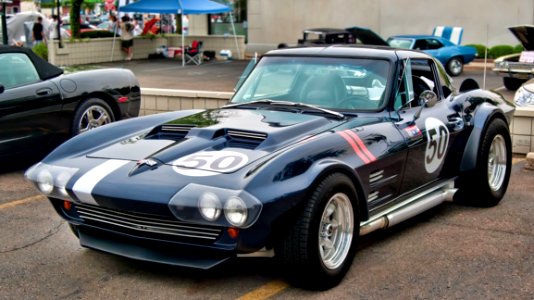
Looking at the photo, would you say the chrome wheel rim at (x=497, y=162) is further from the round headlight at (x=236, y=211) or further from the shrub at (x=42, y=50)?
the shrub at (x=42, y=50)

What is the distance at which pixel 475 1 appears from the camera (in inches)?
955

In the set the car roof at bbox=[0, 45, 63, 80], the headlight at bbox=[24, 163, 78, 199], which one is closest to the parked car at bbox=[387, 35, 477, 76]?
the car roof at bbox=[0, 45, 63, 80]

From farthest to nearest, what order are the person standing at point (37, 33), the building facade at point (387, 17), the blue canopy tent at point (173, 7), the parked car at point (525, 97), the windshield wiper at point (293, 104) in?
the person standing at point (37, 33), the building facade at point (387, 17), the blue canopy tent at point (173, 7), the parked car at point (525, 97), the windshield wiper at point (293, 104)

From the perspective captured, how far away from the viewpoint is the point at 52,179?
447cm

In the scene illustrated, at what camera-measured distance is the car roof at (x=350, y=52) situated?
5.68 metres

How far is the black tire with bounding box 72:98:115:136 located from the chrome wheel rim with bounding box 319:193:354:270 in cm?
473

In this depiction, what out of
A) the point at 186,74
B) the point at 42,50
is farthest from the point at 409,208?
the point at 42,50

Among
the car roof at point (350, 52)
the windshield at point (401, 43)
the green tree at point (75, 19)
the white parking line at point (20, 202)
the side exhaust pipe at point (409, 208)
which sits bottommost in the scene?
the white parking line at point (20, 202)

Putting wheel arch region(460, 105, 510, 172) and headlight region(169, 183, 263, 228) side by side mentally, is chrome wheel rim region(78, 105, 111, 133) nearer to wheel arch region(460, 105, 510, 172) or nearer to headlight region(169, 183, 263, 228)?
wheel arch region(460, 105, 510, 172)

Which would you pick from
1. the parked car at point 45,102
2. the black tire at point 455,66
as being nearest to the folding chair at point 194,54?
the black tire at point 455,66

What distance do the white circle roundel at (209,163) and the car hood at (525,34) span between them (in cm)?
1173

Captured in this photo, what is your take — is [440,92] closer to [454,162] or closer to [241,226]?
[454,162]

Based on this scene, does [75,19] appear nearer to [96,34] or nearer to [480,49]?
[96,34]

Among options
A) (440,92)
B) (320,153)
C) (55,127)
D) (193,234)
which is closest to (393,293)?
(320,153)
